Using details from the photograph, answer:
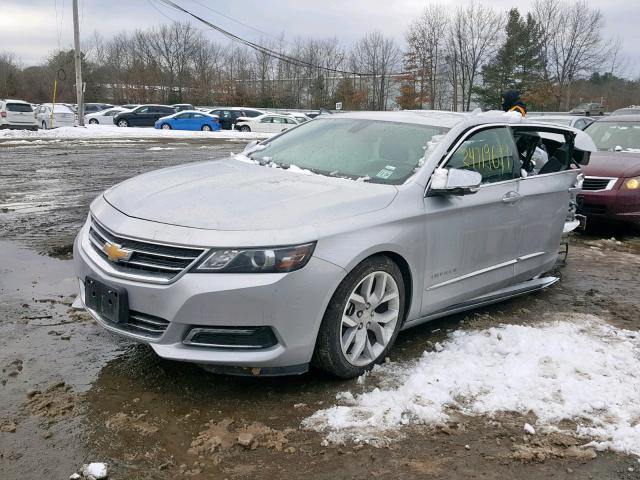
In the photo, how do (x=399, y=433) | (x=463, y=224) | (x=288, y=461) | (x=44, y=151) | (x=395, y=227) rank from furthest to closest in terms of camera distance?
(x=44, y=151), (x=463, y=224), (x=395, y=227), (x=399, y=433), (x=288, y=461)

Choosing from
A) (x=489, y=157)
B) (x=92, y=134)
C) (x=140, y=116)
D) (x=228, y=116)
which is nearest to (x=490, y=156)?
(x=489, y=157)

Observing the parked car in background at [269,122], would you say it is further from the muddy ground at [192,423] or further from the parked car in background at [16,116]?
the muddy ground at [192,423]

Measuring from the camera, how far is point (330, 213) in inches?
134

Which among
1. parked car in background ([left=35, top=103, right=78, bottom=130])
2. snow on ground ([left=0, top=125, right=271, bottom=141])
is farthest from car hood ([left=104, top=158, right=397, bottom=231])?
parked car in background ([left=35, top=103, right=78, bottom=130])

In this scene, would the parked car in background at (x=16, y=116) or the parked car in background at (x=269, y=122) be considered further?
the parked car in background at (x=269, y=122)

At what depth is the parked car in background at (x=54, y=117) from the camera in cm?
3038

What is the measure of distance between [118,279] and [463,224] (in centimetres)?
229

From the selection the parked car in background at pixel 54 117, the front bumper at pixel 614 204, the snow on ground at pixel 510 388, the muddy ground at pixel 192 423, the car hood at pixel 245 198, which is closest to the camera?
the muddy ground at pixel 192 423

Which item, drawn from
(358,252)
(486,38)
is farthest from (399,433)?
(486,38)

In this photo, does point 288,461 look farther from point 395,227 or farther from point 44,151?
point 44,151

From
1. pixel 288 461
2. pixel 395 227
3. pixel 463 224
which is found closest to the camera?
pixel 288 461

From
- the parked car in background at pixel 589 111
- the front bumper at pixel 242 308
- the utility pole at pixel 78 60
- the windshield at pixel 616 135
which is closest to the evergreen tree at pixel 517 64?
the parked car in background at pixel 589 111

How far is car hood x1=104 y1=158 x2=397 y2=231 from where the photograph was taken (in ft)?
10.7

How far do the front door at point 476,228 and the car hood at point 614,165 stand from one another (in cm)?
391
